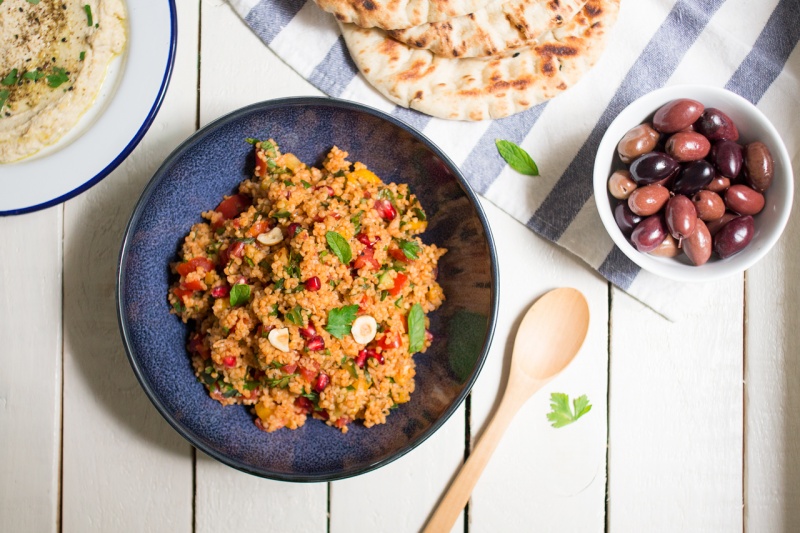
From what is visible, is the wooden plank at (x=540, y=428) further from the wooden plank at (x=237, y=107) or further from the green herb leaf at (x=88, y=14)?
the green herb leaf at (x=88, y=14)

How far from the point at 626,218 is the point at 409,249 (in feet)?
2.40

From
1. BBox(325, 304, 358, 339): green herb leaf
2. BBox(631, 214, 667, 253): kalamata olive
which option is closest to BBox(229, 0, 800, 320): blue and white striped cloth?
BBox(631, 214, 667, 253): kalamata olive

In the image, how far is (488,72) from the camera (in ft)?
7.70

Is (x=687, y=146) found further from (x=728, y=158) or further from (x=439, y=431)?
(x=439, y=431)

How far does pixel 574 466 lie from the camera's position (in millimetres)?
2555

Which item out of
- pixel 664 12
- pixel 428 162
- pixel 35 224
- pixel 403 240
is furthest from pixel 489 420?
pixel 35 224

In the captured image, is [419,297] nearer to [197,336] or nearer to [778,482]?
[197,336]

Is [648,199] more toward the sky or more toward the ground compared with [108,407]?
more toward the sky

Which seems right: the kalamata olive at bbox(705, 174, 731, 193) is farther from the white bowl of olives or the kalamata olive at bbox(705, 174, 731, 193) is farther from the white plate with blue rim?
the white plate with blue rim

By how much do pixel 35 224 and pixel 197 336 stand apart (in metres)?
0.88

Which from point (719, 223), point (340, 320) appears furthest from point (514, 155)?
point (340, 320)

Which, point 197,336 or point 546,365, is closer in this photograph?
point 197,336

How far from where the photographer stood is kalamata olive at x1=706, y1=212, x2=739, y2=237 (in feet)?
7.08

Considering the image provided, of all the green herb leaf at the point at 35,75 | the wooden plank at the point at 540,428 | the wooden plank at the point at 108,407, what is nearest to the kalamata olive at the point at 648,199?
the wooden plank at the point at 540,428
